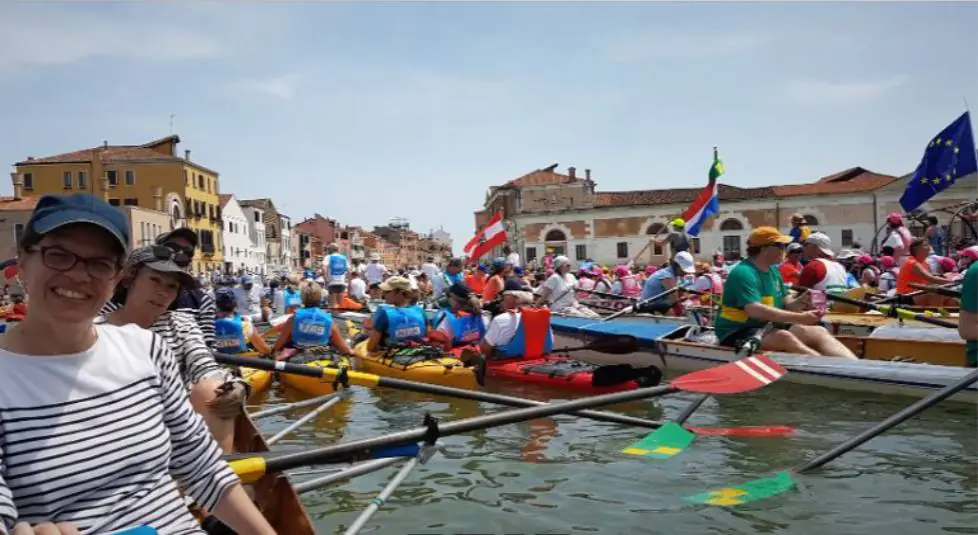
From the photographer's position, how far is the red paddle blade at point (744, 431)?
722 centimetres

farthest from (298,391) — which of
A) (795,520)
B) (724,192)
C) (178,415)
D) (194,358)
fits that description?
(724,192)

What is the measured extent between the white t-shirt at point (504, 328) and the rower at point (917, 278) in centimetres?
651

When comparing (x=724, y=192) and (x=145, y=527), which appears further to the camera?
(x=724, y=192)

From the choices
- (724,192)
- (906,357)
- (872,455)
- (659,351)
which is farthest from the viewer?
(724,192)

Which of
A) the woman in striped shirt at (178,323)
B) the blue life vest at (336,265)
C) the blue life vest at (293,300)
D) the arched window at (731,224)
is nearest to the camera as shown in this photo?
the woman in striped shirt at (178,323)

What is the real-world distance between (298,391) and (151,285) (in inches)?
259

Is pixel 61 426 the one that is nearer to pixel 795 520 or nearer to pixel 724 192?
pixel 795 520

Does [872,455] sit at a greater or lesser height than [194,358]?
lesser

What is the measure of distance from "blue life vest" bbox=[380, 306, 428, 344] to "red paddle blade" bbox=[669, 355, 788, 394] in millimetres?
5288

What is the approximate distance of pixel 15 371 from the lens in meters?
2.14

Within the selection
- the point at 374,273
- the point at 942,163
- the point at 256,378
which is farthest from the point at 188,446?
the point at 374,273

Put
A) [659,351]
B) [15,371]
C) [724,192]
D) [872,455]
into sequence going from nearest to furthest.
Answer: [15,371] → [872,455] → [659,351] → [724,192]

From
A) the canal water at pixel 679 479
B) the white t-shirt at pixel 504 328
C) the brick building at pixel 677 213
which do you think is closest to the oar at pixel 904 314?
the canal water at pixel 679 479

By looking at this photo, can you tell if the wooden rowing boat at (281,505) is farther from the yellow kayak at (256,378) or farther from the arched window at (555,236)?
the arched window at (555,236)
